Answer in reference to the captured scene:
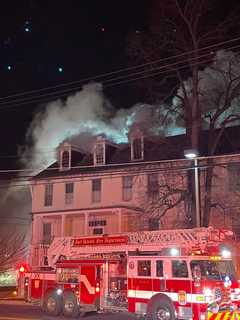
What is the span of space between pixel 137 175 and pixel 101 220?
5.03 meters

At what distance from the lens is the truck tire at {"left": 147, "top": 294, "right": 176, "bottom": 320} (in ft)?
51.7

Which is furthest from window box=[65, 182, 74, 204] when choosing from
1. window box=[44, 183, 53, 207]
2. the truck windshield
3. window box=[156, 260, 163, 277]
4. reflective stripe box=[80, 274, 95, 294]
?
the truck windshield

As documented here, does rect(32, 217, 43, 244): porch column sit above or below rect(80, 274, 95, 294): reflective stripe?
above

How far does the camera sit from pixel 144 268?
56.3 feet

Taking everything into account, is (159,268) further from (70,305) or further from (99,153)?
(99,153)

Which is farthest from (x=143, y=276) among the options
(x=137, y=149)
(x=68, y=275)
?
(x=137, y=149)

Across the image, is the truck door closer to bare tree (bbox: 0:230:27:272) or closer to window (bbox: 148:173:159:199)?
window (bbox: 148:173:159:199)

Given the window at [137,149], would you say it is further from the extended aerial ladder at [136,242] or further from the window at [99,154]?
the extended aerial ladder at [136,242]

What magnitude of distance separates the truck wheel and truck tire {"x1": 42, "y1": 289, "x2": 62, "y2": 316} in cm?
29

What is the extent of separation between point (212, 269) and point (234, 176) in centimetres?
1822

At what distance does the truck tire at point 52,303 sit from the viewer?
19359 millimetres

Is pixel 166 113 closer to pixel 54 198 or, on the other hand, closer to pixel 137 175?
pixel 137 175

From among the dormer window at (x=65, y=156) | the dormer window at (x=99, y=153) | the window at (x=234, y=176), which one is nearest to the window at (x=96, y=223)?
the dormer window at (x=99, y=153)

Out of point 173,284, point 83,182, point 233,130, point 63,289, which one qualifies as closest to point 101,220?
point 83,182
